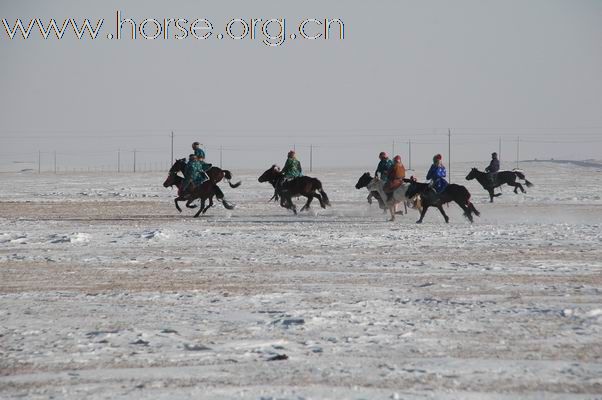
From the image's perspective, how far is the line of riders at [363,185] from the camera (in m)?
23.4

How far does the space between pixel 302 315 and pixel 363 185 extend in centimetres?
1754

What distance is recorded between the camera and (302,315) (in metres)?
9.75

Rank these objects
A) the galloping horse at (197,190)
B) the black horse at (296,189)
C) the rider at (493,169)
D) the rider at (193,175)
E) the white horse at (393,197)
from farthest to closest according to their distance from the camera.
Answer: the rider at (493,169), the black horse at (296,189), the rider at (193,175), the galloping horse at (197,190), the white horse at (393,197)

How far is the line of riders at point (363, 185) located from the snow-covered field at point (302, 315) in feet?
9.59

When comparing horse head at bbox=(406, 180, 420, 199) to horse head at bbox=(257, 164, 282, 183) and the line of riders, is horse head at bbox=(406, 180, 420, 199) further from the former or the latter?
horse head at bbox=(257, 164, 282, 183)

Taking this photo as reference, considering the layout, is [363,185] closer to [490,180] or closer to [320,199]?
[320,199]

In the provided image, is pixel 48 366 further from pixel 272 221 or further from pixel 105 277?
pixel 272 221

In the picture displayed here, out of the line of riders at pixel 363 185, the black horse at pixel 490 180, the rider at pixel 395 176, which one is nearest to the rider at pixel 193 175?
the line of riders at pixel 363 185

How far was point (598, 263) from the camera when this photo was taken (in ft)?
47.3

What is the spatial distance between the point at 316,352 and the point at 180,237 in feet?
40.5

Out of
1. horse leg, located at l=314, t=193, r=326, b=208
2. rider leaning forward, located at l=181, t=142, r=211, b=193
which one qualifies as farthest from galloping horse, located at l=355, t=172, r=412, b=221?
rider leaning forward, located at l=181, t=142, r=211, b=193

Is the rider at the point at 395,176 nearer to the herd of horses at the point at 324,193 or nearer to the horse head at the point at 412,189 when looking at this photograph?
the herd of horses at the point at 324,193

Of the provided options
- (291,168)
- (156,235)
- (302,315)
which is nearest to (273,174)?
(291,168)

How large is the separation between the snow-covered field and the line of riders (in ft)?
9.59
